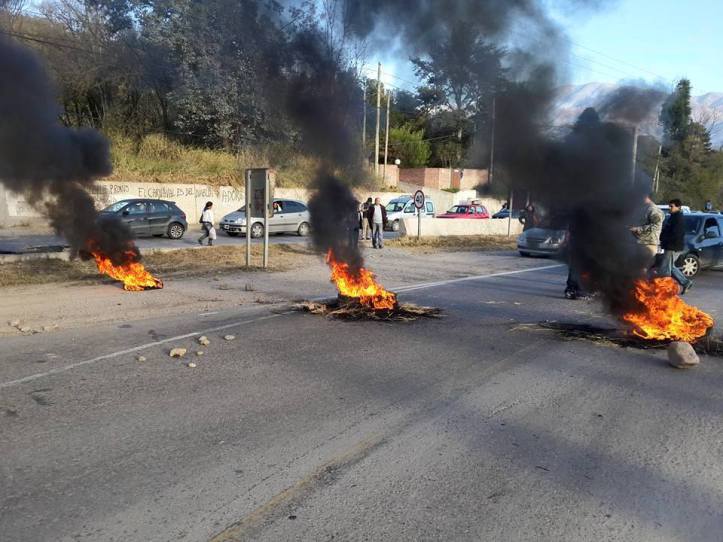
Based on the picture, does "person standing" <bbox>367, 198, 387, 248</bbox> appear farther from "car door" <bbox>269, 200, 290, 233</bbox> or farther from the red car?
the red car

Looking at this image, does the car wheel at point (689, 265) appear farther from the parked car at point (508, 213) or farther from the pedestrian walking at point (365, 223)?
the pedestrian walking at point (365, 223)

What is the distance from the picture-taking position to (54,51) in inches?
784

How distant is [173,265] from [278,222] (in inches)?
366

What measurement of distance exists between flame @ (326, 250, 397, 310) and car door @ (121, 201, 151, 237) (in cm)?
1301

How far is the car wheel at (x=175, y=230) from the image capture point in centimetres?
2008

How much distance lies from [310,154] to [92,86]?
66.8 feet

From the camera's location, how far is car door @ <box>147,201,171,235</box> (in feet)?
64.3

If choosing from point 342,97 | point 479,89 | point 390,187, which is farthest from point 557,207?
point 390,187

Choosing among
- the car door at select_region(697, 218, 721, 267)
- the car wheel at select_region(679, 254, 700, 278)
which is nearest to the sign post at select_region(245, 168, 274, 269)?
the car wheel at select_region(679, 254, 700, 278)

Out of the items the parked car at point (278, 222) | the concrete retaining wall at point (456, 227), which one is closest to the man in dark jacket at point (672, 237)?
the concrete retaining wall at point (456, 227)

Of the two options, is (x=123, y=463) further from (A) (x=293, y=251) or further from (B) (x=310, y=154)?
(A) (x=293, y=251)

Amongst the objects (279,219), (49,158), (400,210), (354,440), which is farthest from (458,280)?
(400,210)

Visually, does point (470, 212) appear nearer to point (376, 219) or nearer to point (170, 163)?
point (376, 219)

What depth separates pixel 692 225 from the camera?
13.3m
